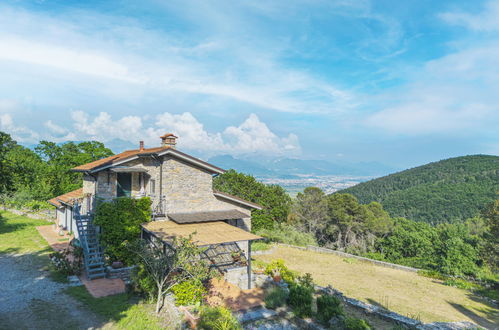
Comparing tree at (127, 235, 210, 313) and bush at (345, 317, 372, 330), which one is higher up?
tree at (127, 235, 210, 313)

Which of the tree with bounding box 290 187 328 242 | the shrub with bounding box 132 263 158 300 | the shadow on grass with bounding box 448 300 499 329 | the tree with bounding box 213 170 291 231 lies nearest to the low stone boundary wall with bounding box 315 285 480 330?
the shadow on grass with bounding box 448 300 499 329

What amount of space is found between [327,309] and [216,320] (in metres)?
4.11

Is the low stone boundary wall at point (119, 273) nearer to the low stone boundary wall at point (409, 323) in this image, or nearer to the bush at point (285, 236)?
the low stone boundary wall at point (409, 323)

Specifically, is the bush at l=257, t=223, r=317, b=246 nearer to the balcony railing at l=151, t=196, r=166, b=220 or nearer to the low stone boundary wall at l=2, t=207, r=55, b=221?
the balcony railing at l=151, t=196, r=166, b=220

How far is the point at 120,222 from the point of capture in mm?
16156

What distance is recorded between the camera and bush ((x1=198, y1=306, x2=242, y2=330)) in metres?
9.07

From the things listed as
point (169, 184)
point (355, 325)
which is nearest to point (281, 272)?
point (355, 325)

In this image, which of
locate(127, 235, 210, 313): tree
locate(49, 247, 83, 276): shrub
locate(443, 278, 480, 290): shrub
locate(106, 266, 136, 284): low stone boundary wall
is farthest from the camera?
locate(443, 278, 480, 290): shrub

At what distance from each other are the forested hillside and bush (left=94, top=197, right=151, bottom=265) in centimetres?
7667

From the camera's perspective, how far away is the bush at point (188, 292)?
11164 millimetres

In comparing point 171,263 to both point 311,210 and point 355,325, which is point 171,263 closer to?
point 355,325

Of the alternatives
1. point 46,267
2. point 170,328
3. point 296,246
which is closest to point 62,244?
point 46,267

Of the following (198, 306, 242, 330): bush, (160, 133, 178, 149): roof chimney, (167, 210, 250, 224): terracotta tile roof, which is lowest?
(198, 306, 242, 330): bush

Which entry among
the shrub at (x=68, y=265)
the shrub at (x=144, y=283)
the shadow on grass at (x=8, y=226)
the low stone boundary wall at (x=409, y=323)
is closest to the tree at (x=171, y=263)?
the shrub at (x=144, y=283)
